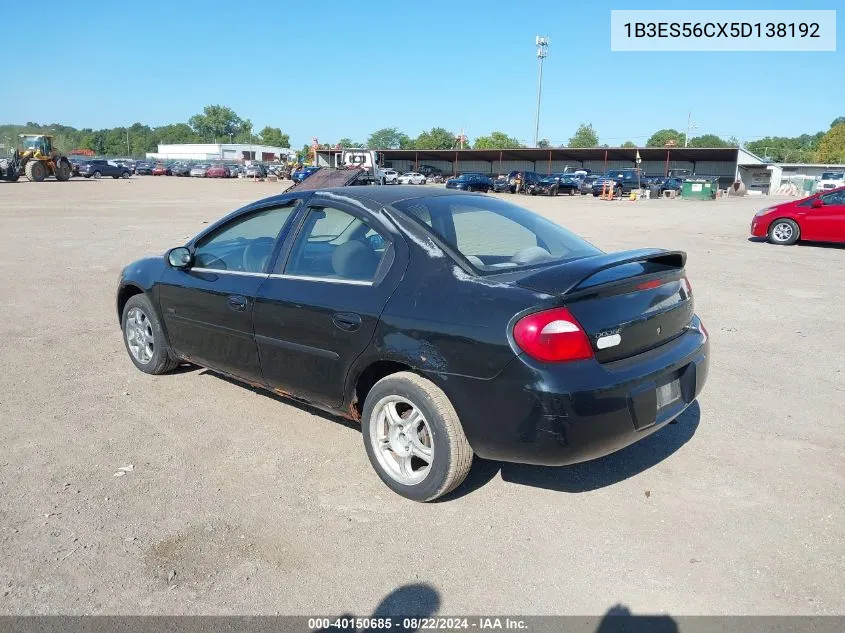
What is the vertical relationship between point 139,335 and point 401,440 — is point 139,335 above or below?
above

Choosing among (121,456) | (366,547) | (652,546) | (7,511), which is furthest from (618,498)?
(7,511)

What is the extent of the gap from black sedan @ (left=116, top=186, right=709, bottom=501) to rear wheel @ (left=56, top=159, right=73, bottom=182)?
46.5 metres

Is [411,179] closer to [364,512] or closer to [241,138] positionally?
[364,512]

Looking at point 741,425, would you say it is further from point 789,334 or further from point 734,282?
point 734,282

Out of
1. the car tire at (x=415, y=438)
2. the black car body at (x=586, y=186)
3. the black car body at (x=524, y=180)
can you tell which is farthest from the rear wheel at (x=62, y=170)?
the car tire at (x=415, y=438)

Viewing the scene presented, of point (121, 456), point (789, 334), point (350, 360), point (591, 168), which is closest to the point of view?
point (350, 360)

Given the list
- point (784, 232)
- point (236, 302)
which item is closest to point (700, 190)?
point (784, 232)

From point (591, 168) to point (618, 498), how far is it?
70.3 metres

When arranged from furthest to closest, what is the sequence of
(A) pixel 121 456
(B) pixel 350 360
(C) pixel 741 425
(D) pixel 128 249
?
(D) pixel 128 249
(C) pixel 741 425
(A) pixel 121 456
(B) pixel 350 360

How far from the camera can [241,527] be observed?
3.26 metres

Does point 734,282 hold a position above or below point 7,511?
above

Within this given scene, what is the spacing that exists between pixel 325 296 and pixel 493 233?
48.7 inches

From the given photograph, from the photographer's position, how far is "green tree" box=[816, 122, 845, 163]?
103 m

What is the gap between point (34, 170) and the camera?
4209 cm
